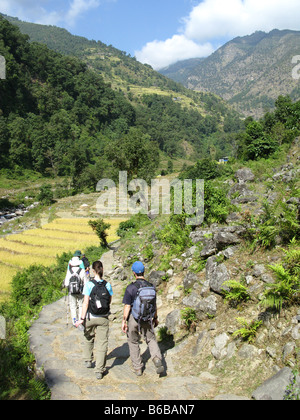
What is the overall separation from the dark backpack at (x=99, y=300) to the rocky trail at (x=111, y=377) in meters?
1.08

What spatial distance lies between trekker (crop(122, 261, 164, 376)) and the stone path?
11.0 inches

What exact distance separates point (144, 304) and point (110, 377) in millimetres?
1399

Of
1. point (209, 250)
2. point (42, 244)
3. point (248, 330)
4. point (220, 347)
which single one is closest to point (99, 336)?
point (220, 347)

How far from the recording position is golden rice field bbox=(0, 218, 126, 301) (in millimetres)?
19484

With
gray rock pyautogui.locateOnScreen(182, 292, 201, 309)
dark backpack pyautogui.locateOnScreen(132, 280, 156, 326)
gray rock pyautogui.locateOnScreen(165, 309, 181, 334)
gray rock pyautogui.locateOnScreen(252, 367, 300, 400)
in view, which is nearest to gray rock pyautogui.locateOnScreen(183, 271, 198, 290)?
gray rock pyautogui.locateOnScreen(182, 292, 201, 309)

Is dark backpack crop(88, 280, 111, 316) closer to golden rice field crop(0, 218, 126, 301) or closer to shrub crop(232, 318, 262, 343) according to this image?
shrub crop(232, 318, 262, 343)

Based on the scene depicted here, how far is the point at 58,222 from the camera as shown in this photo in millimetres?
32812

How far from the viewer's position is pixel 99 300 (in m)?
4.82

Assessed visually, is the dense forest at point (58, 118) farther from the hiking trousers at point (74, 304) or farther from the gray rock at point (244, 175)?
the hiking trousers at point (74, 304)

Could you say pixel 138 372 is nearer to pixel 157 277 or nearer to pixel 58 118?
pixel 157 277

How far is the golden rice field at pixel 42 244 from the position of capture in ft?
63.9

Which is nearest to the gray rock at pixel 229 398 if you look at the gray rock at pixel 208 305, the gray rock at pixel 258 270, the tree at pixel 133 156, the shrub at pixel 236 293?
the shrub at pixel 236 293

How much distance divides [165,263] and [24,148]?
7488 cm
